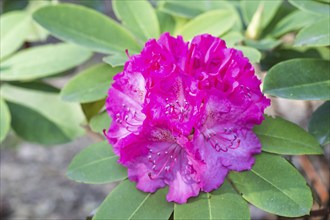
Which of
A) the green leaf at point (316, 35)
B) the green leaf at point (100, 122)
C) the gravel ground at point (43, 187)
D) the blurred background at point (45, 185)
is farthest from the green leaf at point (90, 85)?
the gravel ground at point (43, 187)

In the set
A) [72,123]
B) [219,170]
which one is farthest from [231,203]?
[72,123]

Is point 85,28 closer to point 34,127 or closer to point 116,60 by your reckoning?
point 116,60

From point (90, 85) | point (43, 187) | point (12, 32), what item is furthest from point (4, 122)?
point (43, 187)

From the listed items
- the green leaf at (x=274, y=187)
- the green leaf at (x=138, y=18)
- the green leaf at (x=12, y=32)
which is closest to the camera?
the green leaf at (x=274, y=187)

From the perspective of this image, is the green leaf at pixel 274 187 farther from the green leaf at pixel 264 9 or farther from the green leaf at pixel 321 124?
the green leaf at pixel 264 9

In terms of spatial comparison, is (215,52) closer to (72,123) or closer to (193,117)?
(193,117)

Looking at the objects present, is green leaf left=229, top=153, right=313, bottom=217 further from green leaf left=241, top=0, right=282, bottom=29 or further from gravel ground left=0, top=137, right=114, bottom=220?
gravel ground left=0, top=137, right=114, bottom=220

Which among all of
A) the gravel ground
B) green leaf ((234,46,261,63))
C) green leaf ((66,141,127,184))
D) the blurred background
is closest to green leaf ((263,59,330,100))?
green leaf ((234,46,261,63))
